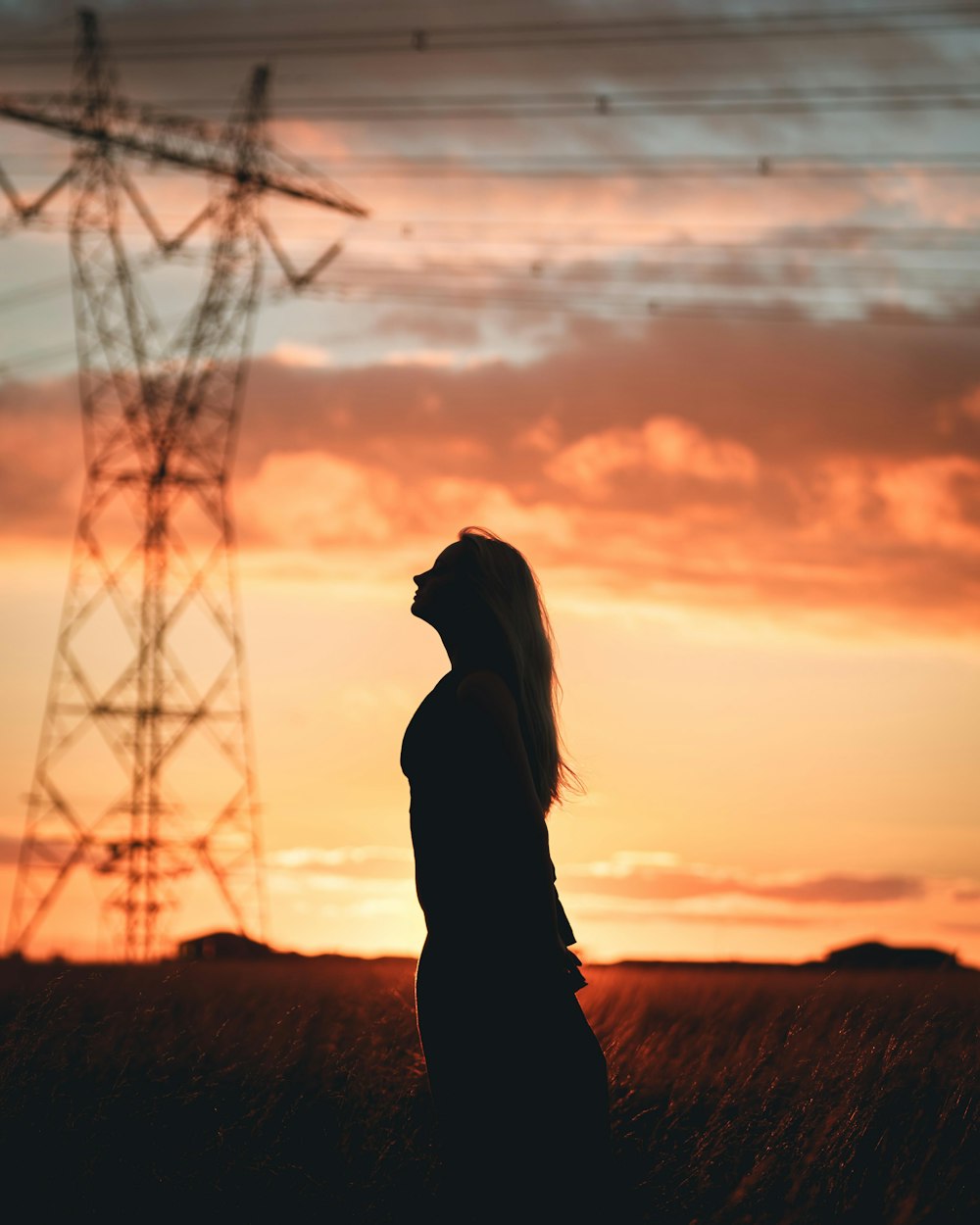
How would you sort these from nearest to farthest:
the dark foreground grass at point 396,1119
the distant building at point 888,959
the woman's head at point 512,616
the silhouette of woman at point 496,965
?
1. the silhouette of woman at point 496,965
2. the woman's head at point 512,616
3. the dark foreground grass at point 396,1119
4. the distant building at point 888,959

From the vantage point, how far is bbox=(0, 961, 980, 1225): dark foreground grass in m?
7.54

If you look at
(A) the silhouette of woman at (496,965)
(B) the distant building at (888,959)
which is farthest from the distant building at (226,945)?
(A) the silhouette of woman at (496,965)

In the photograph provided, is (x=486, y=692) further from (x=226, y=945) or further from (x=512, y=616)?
(x=226, y=945)

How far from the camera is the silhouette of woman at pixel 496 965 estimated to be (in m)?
4.92

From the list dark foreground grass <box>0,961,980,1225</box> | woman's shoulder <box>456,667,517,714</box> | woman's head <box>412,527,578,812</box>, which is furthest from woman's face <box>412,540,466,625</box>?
dark foreground grass <box>0,961,980,1225</box>

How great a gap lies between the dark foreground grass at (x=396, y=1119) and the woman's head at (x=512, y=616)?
7.38ft

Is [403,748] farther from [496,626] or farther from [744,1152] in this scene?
[744,1152]

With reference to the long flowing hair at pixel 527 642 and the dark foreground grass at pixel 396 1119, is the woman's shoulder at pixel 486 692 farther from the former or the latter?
the dark foreground grass at pixel 396 1119

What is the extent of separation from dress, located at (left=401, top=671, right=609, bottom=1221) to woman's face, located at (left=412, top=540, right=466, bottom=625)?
0.32 m

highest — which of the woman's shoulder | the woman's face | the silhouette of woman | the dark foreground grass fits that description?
the woman's face

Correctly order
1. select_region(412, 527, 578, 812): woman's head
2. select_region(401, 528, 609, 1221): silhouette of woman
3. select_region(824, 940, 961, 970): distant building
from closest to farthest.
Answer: select_region(401, 528, 609, 1221): silhouette of woman
select_region(412, 527, 578, 812): woman's head
select_region(824, 940, 961, 970): distant building

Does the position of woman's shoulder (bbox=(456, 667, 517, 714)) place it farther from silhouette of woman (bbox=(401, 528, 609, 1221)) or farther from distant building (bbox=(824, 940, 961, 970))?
distant building (bbox=(824, 940, 961, 970))

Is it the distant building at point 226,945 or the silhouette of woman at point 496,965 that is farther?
the distant building at point 226,945

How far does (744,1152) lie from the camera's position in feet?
26.6
